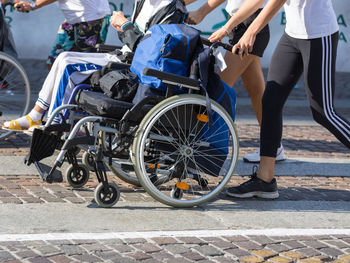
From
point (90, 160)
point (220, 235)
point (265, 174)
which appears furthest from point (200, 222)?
point (90, 160)

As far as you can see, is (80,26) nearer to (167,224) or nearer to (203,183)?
(203,183)

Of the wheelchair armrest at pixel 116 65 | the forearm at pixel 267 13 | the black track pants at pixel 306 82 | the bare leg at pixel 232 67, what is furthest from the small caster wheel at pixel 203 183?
the bare leg at pixel 232 67

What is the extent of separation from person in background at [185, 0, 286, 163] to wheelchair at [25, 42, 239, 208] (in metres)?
0.62

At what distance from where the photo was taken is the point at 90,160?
5.64m

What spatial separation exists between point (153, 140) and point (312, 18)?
1330 mm

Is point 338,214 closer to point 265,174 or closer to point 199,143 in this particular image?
point 265,174

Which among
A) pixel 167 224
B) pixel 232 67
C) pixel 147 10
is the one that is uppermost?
pixel 147 10

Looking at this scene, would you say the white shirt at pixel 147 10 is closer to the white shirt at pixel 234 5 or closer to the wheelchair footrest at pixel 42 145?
the wheelchair footrest at pixel 42 145

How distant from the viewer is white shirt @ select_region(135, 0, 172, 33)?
17.3 feet

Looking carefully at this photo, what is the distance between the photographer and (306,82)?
5.25 meters

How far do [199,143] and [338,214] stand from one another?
1039mm

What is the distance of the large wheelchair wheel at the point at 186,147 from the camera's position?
193 inches

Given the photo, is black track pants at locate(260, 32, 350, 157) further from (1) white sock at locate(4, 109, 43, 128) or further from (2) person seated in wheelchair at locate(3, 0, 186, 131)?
(1) white sock at locate(4, 109, 43, 128)

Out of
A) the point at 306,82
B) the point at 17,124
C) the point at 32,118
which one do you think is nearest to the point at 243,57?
the point at 306,82
